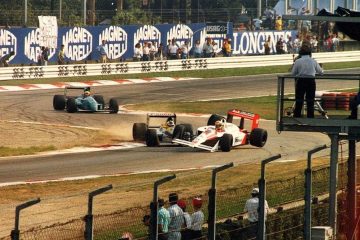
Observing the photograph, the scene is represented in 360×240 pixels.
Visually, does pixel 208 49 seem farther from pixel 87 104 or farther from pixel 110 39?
pixel 87 104

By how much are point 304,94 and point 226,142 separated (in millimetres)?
12042

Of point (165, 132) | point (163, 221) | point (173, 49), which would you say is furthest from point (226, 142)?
point (173, 49)

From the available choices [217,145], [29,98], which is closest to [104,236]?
[217,145]

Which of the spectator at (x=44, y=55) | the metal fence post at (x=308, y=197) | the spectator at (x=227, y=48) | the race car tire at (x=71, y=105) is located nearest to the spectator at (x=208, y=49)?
the spectator at (x=227, y=48)

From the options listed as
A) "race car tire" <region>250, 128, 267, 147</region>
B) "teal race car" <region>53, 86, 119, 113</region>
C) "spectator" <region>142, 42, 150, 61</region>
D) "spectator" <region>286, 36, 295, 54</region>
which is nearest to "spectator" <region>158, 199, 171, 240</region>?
"race car tire" <region>250, 128, 267, 147</region>

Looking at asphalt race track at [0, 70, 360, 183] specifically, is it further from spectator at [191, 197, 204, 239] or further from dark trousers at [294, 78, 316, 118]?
spectator at [191, 197, 204, 239]

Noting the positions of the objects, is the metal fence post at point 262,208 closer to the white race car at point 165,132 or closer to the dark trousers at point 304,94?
the dark trousers at point 304,94

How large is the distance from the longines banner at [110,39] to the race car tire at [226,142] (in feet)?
70.2

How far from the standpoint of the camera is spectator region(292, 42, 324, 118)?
1736cm

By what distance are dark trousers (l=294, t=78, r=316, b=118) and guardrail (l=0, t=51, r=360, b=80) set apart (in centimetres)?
3163

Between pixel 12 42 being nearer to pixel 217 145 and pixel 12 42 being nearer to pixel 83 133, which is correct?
pixel 83 133

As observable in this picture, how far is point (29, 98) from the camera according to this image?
4328 centimetres

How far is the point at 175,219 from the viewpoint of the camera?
14242mm

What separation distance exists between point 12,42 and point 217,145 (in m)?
21.9
